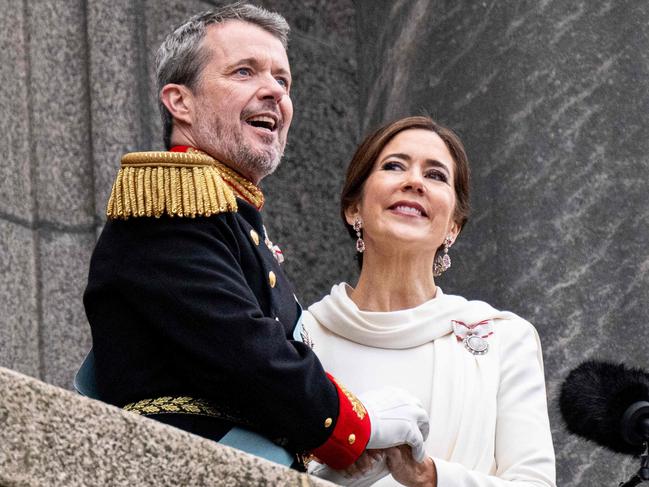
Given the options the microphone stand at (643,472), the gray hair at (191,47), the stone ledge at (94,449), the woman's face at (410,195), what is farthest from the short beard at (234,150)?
the microphone stand at (643,472)

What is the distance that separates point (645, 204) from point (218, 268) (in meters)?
2.21

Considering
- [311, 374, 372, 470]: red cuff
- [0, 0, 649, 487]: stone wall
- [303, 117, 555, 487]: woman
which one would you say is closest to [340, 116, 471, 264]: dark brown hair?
[303, 117, 555, 487]: woman

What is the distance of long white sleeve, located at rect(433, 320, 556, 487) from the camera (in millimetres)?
3623

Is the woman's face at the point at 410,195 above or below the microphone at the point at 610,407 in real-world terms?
above

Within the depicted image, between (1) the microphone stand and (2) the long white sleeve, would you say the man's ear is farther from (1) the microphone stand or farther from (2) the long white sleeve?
(1) the microphone stand

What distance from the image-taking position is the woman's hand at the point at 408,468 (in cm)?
340

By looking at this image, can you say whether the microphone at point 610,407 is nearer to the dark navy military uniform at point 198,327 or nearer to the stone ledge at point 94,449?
the dark navy military uniform at point 198,327

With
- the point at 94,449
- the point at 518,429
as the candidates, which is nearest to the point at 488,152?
Answer: the point at 518,429

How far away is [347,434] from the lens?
3.20 m

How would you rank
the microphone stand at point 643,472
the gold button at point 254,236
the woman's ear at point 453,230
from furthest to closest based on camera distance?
1. the woman's ear at point 453,230
2. the microphone stand at point 643,472
3. the gold button at point 254,236

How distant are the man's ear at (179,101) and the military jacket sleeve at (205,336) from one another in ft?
1.11

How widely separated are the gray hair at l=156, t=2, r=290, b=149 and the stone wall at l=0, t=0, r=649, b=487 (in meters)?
1.38

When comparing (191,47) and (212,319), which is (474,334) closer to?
(191,47)

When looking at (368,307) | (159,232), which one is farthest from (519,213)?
(159,232)
